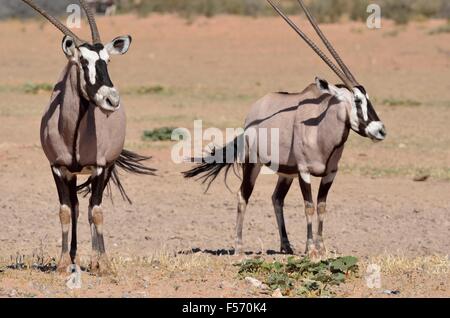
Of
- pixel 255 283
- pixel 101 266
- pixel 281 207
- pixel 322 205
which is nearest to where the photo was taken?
pixel 255 283

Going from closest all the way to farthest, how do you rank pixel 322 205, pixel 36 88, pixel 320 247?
pixel 320 247
pixel 322 205
pixel 36 88

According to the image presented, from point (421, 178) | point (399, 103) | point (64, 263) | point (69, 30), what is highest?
point (69, 30)

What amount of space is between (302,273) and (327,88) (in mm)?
2332

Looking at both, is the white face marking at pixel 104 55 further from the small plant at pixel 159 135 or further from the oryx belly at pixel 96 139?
the small plant at pixel 159 135

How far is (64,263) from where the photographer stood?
8438 millimetres

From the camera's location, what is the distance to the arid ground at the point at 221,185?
8.26m

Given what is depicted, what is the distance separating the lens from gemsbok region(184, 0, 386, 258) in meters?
9.83

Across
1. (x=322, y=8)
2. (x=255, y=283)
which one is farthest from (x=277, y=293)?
(x=322, y=8)

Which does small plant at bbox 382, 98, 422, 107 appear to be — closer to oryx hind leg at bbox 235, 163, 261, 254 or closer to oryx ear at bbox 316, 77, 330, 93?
oryx hind leg at bbox 235, 163, 261, 254

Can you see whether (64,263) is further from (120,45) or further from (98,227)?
(120,45)

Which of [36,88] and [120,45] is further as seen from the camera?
[36,88]

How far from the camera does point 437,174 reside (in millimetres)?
14484

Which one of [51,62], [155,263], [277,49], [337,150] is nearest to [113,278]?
[155,263]
